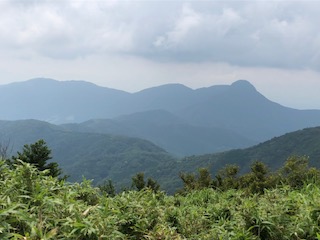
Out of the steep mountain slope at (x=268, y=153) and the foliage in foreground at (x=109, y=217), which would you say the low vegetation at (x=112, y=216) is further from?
the steep mountain slope at (x=268, y=153)

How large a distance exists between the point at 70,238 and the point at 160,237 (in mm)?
887

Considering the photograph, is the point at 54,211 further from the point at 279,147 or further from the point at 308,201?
the point at 279,147

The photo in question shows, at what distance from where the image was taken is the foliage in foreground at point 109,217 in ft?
8.57

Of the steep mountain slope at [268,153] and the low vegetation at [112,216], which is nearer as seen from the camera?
the low vegetation at [112,216]

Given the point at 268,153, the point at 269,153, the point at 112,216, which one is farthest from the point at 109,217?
the point at 268,153

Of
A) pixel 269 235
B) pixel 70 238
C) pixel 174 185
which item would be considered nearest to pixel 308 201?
pixel 269 235

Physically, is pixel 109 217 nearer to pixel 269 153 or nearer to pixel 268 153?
pixel 269 153

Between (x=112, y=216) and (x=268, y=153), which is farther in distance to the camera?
(x=268, y=153)

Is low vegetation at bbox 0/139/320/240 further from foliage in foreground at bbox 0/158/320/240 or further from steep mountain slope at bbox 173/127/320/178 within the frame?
steep mountain slope at bbox 173/127/320/178

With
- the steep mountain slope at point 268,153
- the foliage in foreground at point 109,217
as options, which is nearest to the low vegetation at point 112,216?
the foliage in foreground at point 109,217

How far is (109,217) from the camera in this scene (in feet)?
10.5

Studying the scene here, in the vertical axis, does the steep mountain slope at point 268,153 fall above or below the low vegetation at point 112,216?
below

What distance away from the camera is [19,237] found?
90.8 inches

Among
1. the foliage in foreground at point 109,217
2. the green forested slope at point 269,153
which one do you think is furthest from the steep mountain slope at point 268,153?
the foliage in foreground at point 109,217
